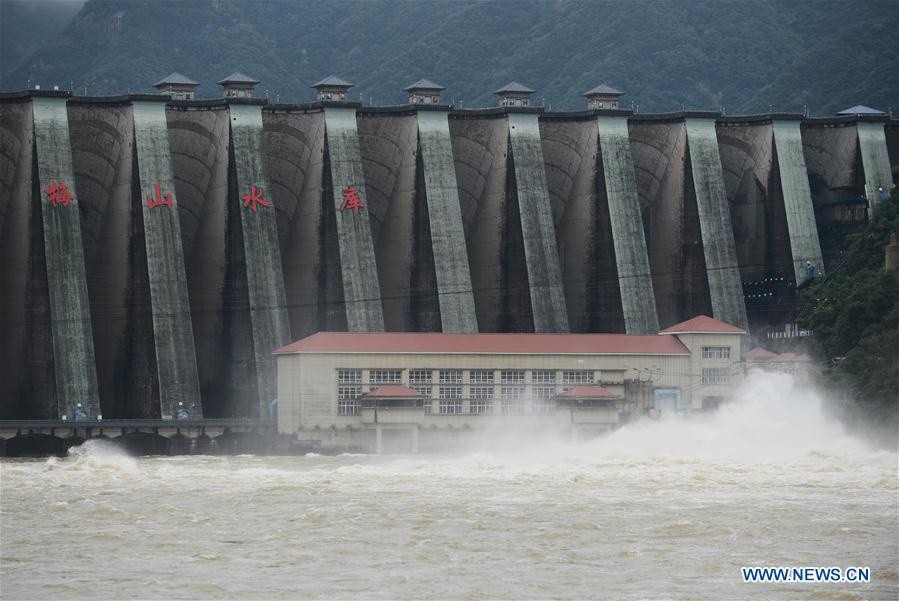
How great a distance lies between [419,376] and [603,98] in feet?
93.1

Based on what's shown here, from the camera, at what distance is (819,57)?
179125 mm

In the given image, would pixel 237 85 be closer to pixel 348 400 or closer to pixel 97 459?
pixel 348 400

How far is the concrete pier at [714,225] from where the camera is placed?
328ft

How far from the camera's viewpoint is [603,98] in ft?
345

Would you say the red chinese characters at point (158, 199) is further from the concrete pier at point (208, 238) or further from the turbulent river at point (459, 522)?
the turbulent river at point (459, 522)

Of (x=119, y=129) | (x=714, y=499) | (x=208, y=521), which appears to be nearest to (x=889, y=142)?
(x=119, y=129)

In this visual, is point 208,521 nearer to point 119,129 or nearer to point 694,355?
point 694,355

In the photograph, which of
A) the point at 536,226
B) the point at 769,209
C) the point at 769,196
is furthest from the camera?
the point at 769,209

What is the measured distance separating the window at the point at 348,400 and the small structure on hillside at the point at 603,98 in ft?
95.2

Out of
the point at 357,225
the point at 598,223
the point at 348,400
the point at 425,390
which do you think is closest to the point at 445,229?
the point at 357,225

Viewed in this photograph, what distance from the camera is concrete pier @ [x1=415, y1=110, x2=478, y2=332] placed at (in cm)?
9462

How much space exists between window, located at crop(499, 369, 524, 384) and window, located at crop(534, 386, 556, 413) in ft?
2.81

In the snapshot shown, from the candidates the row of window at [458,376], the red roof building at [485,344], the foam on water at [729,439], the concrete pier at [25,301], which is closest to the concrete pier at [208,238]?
the red roof building at [485,344]

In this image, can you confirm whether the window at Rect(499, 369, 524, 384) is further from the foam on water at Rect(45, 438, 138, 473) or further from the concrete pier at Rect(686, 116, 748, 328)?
the concrete pier at Rect(686, 116, 748, 328)
